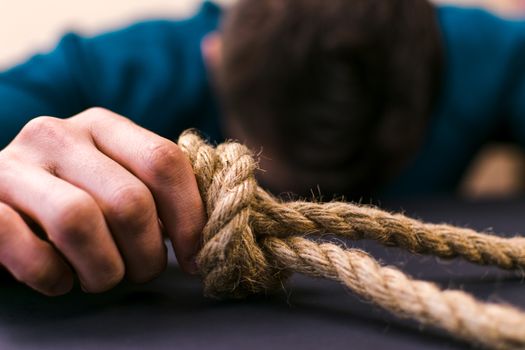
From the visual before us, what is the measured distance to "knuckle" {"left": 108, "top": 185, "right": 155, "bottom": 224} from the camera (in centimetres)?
32

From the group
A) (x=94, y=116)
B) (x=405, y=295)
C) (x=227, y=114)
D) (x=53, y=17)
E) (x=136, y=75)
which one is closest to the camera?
(x=405, y=295)

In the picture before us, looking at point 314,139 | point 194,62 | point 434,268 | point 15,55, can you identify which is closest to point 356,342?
point 434,268

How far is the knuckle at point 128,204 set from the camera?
1.06 ft

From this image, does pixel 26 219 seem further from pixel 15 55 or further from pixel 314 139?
pixel 15 55

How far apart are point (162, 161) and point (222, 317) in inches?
3.9

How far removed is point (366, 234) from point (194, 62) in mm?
747

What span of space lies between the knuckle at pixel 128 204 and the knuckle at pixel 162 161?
0.02m

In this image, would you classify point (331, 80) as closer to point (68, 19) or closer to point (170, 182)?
point (170, 182)

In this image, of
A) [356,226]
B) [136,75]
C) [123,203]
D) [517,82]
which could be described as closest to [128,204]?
[123,203]

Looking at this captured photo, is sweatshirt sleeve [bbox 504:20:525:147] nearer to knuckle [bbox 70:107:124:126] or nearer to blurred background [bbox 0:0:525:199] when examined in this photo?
blurred background [bbox 0:0:525:199]

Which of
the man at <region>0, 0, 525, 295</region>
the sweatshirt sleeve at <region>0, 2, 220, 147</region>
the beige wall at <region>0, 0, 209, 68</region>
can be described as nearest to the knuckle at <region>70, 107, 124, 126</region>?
the man at <region>0, 0, 525, 295</region>

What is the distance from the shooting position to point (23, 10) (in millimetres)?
1371

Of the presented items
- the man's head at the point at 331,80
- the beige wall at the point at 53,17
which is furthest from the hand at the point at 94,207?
the beige wall at the point at 53,17

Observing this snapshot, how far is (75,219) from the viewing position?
31 cm
